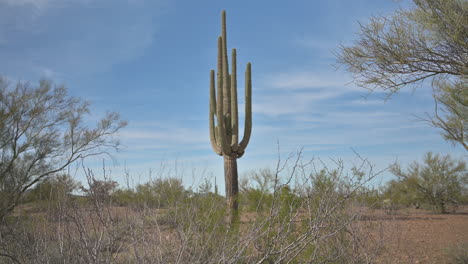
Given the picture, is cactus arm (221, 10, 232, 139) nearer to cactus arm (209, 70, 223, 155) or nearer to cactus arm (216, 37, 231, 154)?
cactus arm (216, 37, 231, 154)

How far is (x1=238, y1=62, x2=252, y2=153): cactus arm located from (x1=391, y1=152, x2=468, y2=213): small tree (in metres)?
8.60

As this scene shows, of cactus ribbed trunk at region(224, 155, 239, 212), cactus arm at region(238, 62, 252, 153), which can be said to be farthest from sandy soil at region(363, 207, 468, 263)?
cactus arm at region(238, 62, 252, 153)

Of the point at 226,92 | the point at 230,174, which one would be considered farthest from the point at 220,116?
the point at 230,174

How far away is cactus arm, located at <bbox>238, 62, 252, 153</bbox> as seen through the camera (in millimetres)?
12812

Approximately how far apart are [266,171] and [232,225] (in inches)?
334

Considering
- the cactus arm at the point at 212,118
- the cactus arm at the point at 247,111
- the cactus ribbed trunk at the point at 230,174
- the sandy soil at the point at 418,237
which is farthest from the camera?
the cactus arm at the point at 212,118

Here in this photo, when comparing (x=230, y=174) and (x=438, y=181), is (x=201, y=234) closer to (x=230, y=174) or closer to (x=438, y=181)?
(x=230, y=174)

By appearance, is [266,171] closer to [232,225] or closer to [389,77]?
[389,77]

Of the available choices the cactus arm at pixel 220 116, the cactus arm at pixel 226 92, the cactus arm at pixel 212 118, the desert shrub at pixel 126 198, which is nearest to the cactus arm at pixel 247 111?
the cactus arm at pixel 226 92

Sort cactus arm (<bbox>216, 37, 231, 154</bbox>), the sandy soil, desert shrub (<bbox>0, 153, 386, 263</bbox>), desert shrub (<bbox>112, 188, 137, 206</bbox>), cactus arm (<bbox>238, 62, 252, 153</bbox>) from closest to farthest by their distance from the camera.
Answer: desert shrub (<bbox>0, 153, 386, 263</bbox>), desert shrub (<bbox>112, 188, 137, 206</bbox>), the sandy soil, cactus arm (<bbox>216, 37, 231, 154</bbox>), cactus arm (<bbox>238, 62, 252, 153</bbox>)

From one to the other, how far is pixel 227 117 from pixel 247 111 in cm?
69

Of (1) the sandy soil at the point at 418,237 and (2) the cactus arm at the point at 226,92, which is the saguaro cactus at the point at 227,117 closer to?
(2) the cactus arm at the point at 226,92

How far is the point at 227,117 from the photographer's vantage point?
13.0 meters

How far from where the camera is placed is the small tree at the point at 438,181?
1809 centimetres
